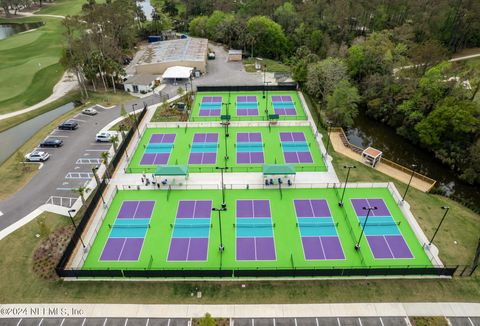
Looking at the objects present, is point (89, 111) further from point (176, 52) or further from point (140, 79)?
point (176, 52)

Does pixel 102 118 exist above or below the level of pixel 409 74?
below

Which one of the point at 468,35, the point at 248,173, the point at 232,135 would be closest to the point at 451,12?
the point at 468,35

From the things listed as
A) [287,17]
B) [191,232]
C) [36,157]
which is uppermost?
[287,17]

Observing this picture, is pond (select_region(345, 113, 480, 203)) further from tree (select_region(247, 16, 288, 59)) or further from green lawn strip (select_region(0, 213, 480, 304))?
tree (select_region(247, 16, 288, 59))

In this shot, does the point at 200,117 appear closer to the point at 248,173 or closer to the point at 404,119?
the point at 248,173

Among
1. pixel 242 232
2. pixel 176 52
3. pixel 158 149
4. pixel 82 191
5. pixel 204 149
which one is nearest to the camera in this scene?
pixel 242 232

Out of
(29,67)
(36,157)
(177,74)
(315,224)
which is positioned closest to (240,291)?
(315,224)

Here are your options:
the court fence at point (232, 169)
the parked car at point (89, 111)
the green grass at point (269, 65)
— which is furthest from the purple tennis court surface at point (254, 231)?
the green grass at point (269, 65)
